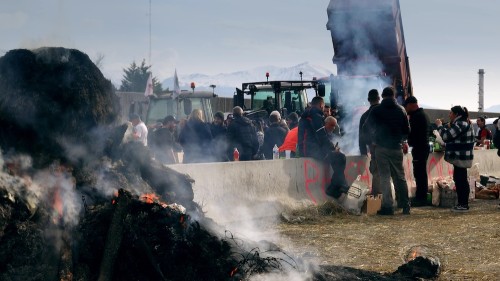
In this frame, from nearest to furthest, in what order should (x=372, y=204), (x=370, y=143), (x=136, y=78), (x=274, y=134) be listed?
(x=372, y=204) < (x=370, y=143) < (x=274, y=134) < (x=136, y=78)

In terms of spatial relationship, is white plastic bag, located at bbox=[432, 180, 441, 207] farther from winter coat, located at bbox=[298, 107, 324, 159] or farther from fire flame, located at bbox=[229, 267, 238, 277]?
fire flame, located at bbox=[229, 267, 238, 277]

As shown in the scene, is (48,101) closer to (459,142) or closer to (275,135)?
(459,142)

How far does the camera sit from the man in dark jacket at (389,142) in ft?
47.0

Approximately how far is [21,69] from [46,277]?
1.77m

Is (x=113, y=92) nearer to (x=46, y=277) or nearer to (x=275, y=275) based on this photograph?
(x=46, y=277)

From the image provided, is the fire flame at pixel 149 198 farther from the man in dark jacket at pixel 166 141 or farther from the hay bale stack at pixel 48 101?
the man in dark jacket at pixel 166 141

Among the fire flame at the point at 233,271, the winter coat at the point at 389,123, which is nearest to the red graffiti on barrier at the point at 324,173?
the winter coat at the point at 389,123

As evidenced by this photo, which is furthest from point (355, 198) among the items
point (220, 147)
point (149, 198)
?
point (149, 198)

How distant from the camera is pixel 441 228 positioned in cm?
1262

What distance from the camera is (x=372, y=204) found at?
14.4 meters

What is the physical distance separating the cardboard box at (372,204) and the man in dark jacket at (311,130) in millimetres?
1243

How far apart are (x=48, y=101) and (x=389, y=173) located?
31.1 ft

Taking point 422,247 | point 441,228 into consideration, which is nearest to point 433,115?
point 441,228

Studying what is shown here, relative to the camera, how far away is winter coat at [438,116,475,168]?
14953 millimetres
